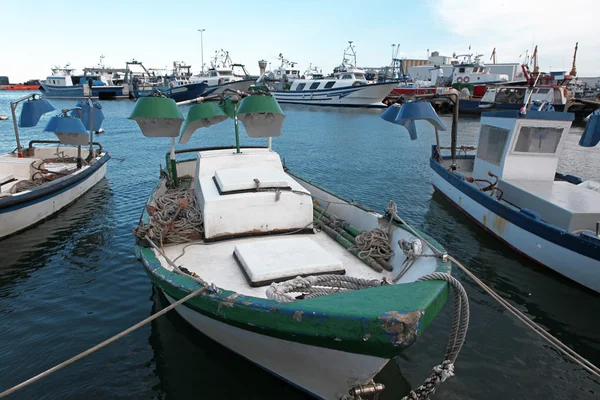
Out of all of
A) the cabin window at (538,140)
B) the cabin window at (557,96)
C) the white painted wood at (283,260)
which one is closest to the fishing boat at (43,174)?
the white painted wood at (283,260)

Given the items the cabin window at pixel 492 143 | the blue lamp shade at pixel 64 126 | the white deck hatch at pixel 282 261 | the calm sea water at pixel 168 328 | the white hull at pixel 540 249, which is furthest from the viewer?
the blue lamp shade at pixel 64 126

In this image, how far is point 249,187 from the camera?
6.93 metres

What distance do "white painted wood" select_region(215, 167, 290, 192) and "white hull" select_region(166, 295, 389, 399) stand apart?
99.4 inches

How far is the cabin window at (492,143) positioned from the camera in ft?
39.9

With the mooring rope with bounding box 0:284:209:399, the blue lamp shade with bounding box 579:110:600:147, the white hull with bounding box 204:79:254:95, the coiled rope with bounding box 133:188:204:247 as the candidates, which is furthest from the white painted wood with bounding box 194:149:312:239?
the white hull with bounding box 204:79:254:95

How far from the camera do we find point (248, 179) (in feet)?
23.4

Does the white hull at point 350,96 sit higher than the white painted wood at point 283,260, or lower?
higher

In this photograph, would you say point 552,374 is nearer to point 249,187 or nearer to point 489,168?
point 249,187

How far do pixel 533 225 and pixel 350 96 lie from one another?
173 ft

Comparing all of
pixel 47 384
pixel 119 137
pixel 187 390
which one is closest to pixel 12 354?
pixel 47 384

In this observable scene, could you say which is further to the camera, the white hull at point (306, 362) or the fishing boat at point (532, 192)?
the fishing boat at point (532, 192)

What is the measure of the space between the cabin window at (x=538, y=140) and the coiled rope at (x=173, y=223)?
10218 millimetres

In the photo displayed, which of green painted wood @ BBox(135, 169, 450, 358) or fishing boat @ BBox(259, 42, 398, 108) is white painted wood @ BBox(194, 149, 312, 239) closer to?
green painted wood @ BBox(135, 169, 450, 358)

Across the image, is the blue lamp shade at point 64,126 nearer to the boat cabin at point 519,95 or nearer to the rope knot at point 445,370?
the rope knot at point 445,370
